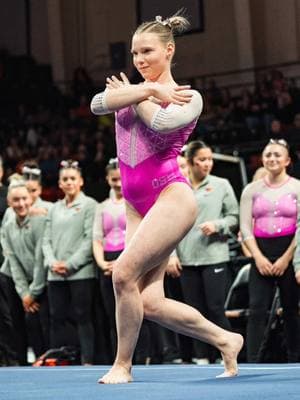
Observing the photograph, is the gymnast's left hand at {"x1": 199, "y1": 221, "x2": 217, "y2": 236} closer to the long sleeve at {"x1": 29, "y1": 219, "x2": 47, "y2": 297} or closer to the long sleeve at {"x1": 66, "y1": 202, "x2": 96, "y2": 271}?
the long sleeve at {"x1": 66, "y1": 202, "x2": 96, "y2": 271}

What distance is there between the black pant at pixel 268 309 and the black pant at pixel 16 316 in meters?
2.34

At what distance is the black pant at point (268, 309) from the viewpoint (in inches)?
314

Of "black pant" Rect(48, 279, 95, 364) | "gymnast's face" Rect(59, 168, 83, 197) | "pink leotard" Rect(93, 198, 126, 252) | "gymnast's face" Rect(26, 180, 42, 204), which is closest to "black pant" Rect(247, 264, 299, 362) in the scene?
"pink leotard" Rect(93, 198, 126, 252)

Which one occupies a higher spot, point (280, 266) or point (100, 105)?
point (100, 105)

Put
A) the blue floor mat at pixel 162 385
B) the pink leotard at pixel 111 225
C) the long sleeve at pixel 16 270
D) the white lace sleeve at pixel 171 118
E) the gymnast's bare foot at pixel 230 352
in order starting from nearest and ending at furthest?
the blue floor mat at pixel 162 385, the white lace sleeve at pixel 171 118, the gymnast's bare foot at pixel 230 352, the pink leotard at pixel 111 225, the long sleeve at pixel 16 270

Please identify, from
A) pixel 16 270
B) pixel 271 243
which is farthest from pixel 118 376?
pixel 16 270

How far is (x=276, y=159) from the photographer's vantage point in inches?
319

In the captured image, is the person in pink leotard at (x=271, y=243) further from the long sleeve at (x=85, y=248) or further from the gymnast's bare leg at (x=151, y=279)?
the gymnast's bare leg at (x=151, y=279)

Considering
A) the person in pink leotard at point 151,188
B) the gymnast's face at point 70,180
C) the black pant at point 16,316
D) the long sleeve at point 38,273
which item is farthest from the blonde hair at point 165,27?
the black pant at point 16,316

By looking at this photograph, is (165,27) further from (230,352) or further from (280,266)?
(280,266)

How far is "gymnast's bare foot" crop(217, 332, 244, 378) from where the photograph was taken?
5512 millimetres

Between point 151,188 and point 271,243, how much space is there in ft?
9.73

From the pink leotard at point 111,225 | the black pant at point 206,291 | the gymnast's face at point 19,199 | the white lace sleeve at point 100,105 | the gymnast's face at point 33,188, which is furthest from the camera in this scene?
the gymnast's face at point 33,188

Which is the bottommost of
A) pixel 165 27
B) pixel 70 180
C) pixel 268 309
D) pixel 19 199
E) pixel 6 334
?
pixel 6 334
